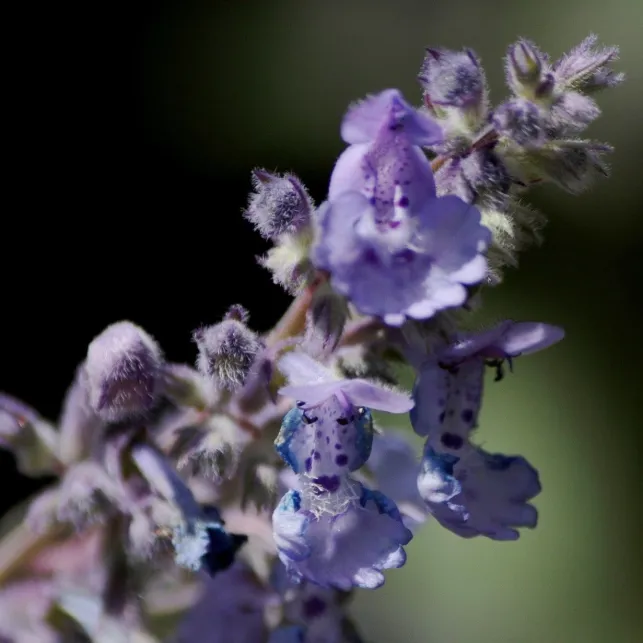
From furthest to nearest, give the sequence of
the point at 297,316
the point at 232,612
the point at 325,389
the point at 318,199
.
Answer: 1. the point at 318,199
2. the point at 232,612
3. the point at 297,316
4. the point at 325,389

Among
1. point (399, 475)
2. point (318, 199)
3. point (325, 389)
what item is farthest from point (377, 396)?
point (318, 199)

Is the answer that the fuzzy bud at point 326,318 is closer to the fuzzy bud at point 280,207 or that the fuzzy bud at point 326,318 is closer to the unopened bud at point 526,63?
the fuzzy bud at point 280,207

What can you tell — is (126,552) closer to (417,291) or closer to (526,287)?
(417,291)

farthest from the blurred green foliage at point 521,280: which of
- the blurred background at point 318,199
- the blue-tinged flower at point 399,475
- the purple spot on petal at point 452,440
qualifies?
the purple spot on petal at point 452,440

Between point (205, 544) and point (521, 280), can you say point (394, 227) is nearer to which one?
point (205, 544)

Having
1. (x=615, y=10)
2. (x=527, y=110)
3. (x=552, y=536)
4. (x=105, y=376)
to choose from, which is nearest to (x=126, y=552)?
(x=105, y=376)

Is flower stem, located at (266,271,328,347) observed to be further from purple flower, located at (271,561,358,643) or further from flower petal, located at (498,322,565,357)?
purple flower, located at (271,561,358,643)
